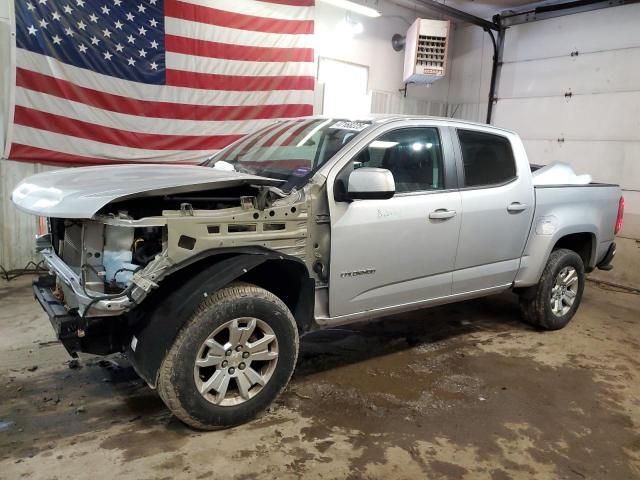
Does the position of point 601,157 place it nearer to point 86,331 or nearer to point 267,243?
point 267,243

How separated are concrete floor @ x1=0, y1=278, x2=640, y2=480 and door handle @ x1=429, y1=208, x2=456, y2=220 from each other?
113 centimetres

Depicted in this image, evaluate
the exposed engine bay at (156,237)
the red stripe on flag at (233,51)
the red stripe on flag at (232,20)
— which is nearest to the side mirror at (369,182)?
the exposed engine bay at (156,237)

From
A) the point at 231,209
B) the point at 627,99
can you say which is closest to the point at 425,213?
the point at 231,209

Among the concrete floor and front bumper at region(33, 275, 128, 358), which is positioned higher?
front bumper at region(33, 275, 128, 358)

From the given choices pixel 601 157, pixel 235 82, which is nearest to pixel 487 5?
pixel 601 157

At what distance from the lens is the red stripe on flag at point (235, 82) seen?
583cm

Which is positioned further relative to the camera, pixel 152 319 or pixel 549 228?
pixel 549 228

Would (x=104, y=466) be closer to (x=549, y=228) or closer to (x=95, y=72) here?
(x=549, y=228)

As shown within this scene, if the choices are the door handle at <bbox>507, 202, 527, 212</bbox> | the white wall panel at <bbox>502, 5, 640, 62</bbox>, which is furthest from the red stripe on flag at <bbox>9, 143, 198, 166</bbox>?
the white wall panel at <bbox>502, 5, 640, 62</bbox>

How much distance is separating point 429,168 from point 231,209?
5.05 feet

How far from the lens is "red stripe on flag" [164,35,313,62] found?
576 centimetres

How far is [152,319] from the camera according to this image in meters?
2.42

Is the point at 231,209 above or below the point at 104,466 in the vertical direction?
above

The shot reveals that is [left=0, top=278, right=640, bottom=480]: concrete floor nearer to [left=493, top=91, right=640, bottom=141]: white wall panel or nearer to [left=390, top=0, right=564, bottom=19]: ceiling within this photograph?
[left=493, top=91, right=640, bottom=141]: white wall panel
